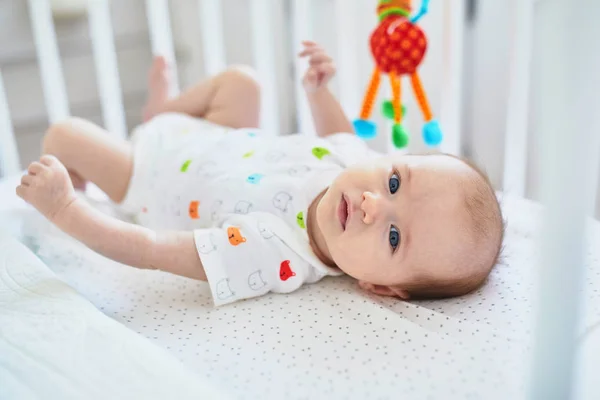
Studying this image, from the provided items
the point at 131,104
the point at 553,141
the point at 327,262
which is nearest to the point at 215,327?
the point at 327,262

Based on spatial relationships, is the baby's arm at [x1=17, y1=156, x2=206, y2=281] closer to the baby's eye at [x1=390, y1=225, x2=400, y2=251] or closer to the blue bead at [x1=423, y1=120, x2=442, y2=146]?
the baby's eye at [x1=390, y1=225, x2=400, y2=251]

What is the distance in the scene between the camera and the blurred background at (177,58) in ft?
5.09

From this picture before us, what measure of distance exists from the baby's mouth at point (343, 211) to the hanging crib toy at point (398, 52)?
268mm

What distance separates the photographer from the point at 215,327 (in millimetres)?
701

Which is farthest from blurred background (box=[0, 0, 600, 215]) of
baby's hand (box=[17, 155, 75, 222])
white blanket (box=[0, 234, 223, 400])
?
white blanket (box=[0, 234, 223, 400])

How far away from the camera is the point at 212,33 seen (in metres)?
1.23

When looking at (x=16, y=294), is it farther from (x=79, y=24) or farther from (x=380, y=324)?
(x=79, y=24)

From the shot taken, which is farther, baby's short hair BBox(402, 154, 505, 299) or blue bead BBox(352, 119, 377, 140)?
blue bead BBox(352, 119, 377, 140)

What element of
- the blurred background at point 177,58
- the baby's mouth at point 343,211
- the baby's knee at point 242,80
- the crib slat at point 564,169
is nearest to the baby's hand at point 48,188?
the baby's mouth at point 343,211

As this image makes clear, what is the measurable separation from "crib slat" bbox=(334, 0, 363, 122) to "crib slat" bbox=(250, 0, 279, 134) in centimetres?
13

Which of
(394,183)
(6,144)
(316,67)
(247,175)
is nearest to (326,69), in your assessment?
(316,67)

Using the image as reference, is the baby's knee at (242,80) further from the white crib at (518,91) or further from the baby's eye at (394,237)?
the baby's eye at (394,237)

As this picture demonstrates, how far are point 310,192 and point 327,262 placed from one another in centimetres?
10

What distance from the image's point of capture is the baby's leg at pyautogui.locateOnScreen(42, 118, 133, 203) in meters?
1.00
